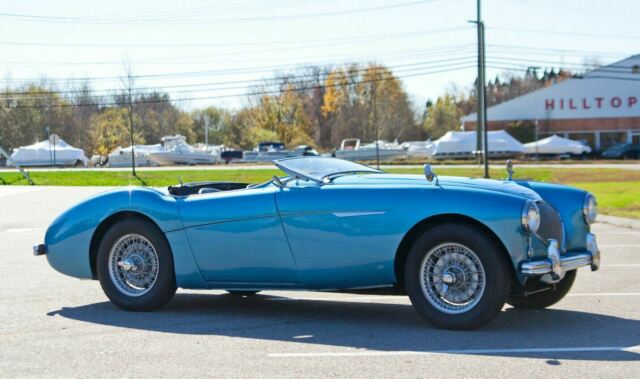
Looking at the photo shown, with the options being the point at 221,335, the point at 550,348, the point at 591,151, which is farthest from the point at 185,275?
the point at 591,151

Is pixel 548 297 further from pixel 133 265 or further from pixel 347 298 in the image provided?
pixel 133 265

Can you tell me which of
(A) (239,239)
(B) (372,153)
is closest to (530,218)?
(A) (239,239)

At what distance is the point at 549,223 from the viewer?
652 cm

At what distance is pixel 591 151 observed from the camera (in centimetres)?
6556

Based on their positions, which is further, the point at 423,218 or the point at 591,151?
the point at 591,151

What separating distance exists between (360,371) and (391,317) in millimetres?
1858

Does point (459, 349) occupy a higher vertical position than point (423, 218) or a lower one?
lower

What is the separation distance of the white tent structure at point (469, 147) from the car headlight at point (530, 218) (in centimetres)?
5601

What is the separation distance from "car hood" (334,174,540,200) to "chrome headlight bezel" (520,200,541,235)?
193 millimetres

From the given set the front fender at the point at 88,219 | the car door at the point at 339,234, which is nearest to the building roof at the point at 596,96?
the front fender at the point at 88,219

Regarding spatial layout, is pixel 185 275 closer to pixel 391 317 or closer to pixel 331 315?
pixel 331 315

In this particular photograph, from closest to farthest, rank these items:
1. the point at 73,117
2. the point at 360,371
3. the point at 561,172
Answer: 1. the point at 360,371
2. the point at 561,172
3. the point at 73,117

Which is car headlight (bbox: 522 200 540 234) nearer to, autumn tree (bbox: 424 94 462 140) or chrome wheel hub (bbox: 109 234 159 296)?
chrome wheel hub (bbox: 109 234 159 296)

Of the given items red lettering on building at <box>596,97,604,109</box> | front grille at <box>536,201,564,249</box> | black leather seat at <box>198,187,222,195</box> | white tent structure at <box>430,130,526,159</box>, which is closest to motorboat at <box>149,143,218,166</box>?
white tent structure at <box>430,130,526,159</box>
